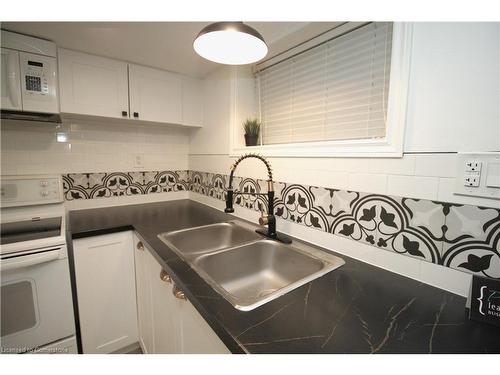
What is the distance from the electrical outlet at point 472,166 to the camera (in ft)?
2.09

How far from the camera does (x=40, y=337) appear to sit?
3.68 ft

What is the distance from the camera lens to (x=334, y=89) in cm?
122

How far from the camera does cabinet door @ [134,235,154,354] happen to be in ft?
4.06

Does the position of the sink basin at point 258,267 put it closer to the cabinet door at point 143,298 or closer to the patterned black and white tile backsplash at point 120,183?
the cabinet door at point 143,298

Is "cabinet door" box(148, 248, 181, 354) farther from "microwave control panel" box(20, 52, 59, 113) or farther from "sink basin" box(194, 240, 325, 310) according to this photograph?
"microwave control panel" box(20, 52, 59, 113)

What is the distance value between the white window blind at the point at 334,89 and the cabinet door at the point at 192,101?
0.67 metres

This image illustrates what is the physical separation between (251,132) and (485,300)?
1340 mm

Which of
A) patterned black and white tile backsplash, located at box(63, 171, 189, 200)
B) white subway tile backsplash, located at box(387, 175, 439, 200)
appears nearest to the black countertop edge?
patterned black and white tile backsplash, located at box(63, 171, 189, 200)

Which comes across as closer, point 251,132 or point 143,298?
point 143,298

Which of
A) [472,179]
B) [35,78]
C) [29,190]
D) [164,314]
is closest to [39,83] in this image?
[35,78]

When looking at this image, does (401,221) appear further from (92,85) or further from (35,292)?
(92,85)

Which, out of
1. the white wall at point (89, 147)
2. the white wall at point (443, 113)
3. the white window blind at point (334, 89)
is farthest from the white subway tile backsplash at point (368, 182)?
the white wall at point (89, 147)
